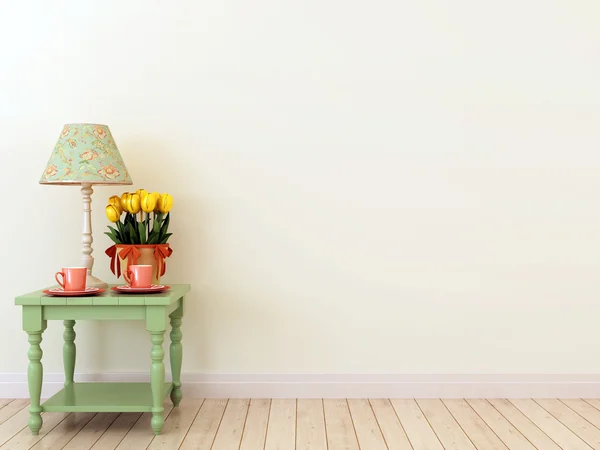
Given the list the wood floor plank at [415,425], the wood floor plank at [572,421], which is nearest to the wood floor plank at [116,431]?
the wood floor plank at [415,425]

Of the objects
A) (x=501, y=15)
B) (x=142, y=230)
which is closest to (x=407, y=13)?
(x=501, y=15)

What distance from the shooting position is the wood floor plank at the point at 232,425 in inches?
91.4

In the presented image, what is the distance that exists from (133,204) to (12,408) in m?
0.95

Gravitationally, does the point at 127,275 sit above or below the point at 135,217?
below

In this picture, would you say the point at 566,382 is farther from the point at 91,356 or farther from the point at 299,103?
the point at 91,356

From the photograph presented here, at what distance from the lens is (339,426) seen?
2.52m

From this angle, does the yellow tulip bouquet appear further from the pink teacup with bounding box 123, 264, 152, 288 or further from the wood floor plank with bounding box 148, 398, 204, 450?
the wood floor plank with bounding box 148, 398, 204, 450

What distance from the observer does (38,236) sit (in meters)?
2.90

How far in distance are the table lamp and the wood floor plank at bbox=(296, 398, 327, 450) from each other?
91cm

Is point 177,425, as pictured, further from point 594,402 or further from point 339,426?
point 594,402

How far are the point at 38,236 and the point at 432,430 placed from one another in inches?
68.8

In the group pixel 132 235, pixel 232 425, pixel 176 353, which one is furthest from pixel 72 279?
pixel 232 425

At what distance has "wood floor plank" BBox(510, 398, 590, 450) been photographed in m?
2.35

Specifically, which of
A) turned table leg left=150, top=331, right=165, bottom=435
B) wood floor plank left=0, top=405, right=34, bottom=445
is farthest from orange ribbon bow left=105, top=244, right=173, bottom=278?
wood floor plank left=0, top=405, right=34, bottom=445
